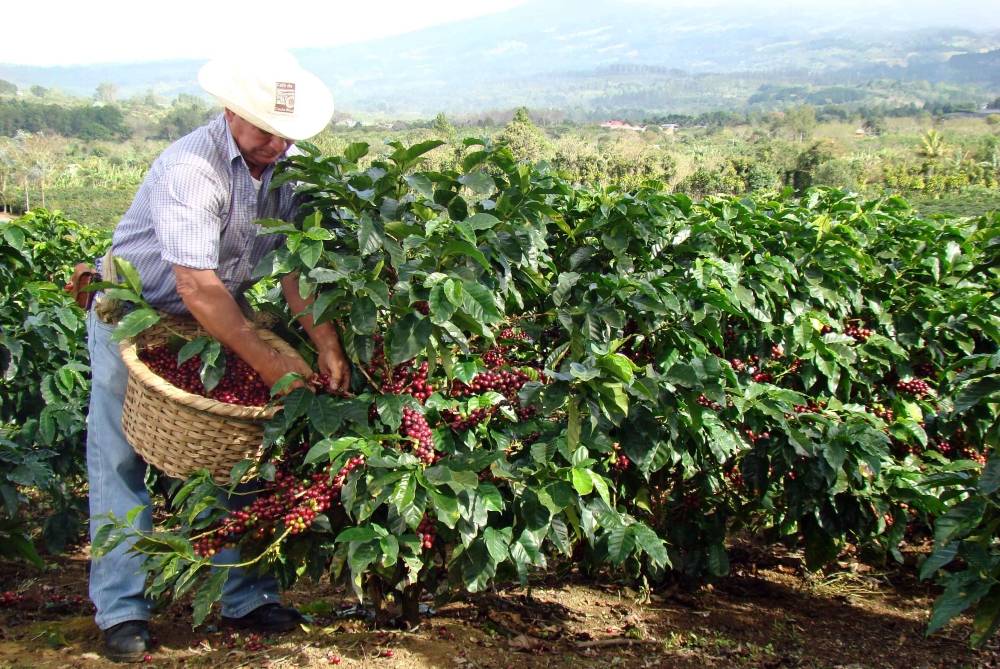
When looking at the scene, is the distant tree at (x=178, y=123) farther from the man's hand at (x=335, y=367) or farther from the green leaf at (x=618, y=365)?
the green leaf at (x=618, y=365)

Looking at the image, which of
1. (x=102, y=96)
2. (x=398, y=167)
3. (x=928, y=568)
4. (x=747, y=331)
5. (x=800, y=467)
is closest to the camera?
(x=928, y=568)

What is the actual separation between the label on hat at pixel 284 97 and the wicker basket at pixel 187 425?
0.69 m

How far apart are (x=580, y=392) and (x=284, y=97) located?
1.22 m

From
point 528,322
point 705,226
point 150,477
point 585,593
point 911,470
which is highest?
point 705,226

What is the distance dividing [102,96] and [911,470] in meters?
194

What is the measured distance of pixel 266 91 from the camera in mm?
2486

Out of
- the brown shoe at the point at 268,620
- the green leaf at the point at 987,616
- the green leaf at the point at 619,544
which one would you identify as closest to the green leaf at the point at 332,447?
the green leaf at the point at 619,544

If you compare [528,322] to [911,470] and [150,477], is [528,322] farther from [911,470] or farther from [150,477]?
[150,477]

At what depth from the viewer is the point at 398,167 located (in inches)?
101

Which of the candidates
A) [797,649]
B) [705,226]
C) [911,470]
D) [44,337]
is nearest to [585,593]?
[797,649]

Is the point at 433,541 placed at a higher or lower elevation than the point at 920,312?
lower

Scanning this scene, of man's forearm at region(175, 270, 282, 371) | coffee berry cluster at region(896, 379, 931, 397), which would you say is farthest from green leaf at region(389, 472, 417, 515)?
coffee berry cluster at region(896, 379, 931, 397)

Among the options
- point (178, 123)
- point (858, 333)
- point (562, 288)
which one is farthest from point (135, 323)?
point (178, 123)

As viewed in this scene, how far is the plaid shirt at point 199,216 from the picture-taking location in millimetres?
2451
